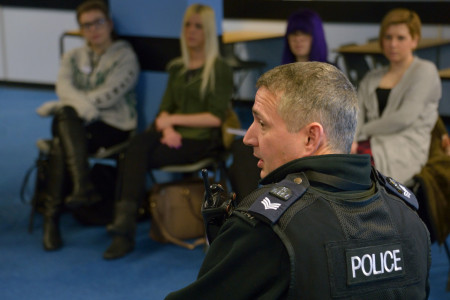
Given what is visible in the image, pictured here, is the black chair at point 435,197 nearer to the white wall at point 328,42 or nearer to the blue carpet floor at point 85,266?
the blue carpet floor at point 85,266

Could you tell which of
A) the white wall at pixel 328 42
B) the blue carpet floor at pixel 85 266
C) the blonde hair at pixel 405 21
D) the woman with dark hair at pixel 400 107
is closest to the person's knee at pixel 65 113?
the blue carpet floor at pixel 85 266

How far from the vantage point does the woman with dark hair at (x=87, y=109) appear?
397cm

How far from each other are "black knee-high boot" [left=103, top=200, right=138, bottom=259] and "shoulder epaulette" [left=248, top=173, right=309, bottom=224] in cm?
253

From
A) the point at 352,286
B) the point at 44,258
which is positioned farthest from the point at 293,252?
the point at 44,258

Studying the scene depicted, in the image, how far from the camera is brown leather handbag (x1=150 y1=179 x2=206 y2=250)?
391cm

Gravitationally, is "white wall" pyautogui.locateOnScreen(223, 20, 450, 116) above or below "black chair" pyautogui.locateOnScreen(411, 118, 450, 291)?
above

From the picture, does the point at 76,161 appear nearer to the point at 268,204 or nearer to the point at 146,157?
the point at 146,157

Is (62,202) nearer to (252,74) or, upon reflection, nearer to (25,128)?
(25,128)

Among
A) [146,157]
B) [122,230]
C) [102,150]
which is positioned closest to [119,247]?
[122,230]

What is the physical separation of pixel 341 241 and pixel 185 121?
2.69 metres

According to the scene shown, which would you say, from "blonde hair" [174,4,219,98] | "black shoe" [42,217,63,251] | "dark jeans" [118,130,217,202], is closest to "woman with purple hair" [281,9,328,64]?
"blonde hair" [174,4,219,98]

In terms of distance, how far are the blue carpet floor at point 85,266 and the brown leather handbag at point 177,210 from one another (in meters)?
0.08

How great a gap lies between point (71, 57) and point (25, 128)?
8.48 ft

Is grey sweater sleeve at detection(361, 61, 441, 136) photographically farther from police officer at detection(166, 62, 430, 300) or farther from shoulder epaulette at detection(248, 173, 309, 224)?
shoulder epaulette at detection(248, 173, 309, 224)
